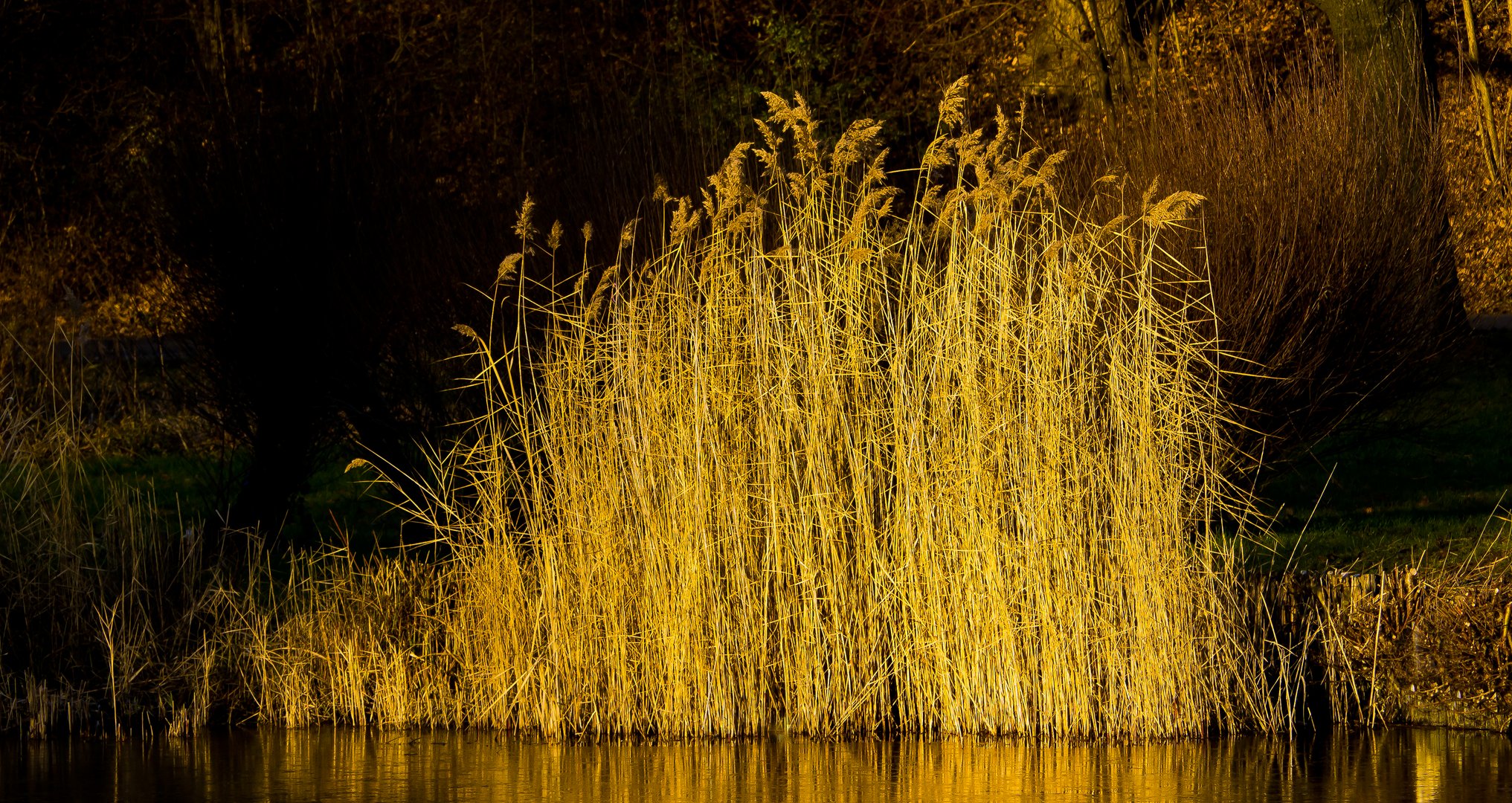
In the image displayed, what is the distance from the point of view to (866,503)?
23.7ft

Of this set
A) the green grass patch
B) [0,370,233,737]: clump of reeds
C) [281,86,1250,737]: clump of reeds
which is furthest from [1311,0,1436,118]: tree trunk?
[0,370,233,737]: clump of reeds

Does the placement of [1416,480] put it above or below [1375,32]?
below

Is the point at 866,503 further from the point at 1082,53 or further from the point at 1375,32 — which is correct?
the point at 1082,53

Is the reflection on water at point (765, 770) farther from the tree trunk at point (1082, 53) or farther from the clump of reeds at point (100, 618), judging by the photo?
the tree trunk at point (1082, 53)

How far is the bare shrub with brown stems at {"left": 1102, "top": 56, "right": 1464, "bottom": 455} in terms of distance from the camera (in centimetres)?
959

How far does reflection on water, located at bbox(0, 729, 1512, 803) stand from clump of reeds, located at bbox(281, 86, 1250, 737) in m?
0.22

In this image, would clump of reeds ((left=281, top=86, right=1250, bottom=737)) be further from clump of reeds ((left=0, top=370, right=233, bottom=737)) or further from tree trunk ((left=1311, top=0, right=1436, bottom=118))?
tree trunk ((left=1311, top=0, right=1436, bottom=118))

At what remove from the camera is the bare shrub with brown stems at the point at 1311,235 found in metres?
9.59

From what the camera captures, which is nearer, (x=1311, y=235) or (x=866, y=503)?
(x=866, y=503)

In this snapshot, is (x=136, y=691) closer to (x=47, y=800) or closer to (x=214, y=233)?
(x=47, y=800)

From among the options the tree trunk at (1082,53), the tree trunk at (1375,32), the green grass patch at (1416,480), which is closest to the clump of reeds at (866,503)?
the green grass patch at (1416,480)

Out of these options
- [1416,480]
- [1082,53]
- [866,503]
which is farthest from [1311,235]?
[1082,53]

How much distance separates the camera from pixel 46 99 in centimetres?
1798

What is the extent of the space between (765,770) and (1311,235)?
177 inches
